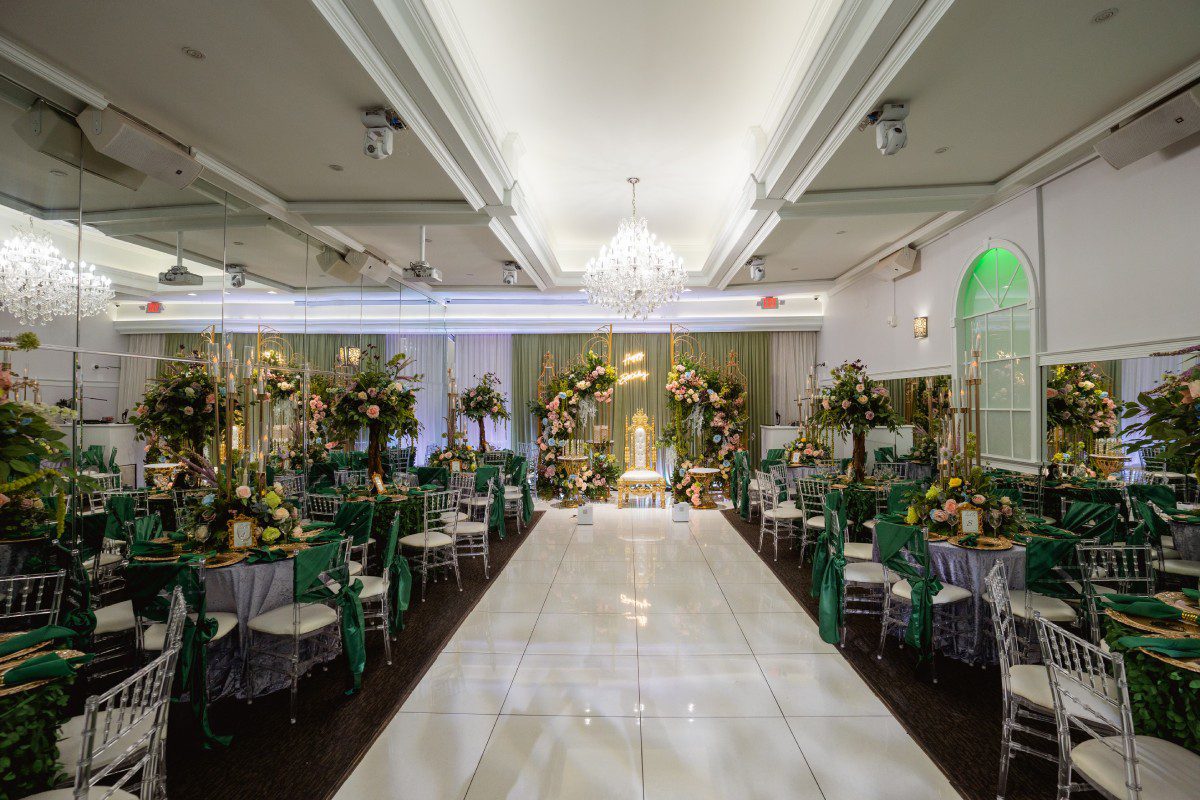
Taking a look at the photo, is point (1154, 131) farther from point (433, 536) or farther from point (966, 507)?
point (433, 536)

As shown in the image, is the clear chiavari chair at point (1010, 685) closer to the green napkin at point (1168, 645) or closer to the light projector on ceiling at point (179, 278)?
the green napkin at point (1168, 645)

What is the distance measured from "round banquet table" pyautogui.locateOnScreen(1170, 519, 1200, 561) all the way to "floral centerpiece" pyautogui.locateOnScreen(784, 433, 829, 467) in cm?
388

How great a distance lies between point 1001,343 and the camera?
5941mm

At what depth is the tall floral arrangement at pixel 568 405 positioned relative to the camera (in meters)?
9.98

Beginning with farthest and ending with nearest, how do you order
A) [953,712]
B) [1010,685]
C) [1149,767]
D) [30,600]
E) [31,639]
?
[30,600] → [953,712] → [1010,685] → [31,639] → [1149,767]

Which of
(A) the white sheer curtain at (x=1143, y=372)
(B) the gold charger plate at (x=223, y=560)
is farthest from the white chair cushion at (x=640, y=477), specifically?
(B) the gold charger plate at (x=223, y=560)

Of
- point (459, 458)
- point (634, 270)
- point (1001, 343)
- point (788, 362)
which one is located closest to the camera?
point (1001, 343)

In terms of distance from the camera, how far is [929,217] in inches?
255

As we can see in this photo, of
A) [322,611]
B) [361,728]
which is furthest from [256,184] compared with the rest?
[361,728]

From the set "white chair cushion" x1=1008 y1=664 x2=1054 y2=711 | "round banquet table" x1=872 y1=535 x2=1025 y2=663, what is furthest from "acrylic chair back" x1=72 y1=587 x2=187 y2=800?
"round banquet table" x1=872 y1=535 x2=1025 y2=663

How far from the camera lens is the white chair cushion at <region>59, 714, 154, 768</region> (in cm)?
206

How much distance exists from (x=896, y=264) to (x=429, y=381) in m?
7.76

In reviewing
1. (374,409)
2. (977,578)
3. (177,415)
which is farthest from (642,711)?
(177,415)

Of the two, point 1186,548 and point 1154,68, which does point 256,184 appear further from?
point 1186,548
